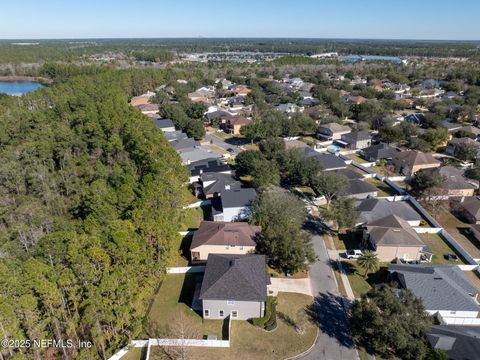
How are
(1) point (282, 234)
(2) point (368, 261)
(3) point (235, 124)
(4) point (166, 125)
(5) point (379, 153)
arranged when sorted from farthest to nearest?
1. (3) point (235, 124)
2. (4) point (166, 125)
3. (5) point (379, 153)
4. (1) point (282, 234)
5. (2) point (368, 261)

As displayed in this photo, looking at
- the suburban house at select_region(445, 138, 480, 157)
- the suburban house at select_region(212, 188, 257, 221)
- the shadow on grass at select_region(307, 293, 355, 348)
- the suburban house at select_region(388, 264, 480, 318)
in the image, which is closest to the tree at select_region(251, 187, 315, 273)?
Answer: the suburban house at select_region(212, 188, 257, 221)

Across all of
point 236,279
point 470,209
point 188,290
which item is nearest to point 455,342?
point 236,279

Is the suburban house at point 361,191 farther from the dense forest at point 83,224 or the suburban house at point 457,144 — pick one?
the suburban house at point 457,144

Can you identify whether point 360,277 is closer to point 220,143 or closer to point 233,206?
point 233,206

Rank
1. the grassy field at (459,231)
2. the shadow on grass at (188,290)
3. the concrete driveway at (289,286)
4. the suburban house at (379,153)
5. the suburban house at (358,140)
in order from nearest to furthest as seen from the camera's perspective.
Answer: the shadow on grass at (188,290) → the concrete driveway at (289,286) → the grassy field at (459,231) → the suburban house at (379,153) → the suburban house at (358,140)

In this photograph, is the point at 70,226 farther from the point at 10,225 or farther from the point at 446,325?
the point at 446,325

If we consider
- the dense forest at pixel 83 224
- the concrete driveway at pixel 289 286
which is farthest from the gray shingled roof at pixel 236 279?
the dense forest at pixel 83 224
